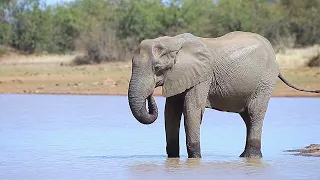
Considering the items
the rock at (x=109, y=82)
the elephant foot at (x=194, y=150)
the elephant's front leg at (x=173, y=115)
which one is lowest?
the elephant foot at (x=194, y=150)

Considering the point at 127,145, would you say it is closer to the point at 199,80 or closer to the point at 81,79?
the point at 199,80

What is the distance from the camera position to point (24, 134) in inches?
549

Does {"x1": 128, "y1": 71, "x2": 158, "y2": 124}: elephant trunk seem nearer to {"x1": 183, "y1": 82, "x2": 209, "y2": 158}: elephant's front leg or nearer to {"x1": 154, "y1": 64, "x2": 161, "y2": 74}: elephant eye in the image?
{"x1": 154, "y1": 64, "x2": 161, "y2": 74}: elephant eye

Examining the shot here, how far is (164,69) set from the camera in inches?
400

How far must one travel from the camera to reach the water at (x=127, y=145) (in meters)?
9.59

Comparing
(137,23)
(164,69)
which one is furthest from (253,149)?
(137,23)

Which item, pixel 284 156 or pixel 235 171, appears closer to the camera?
pixel 235 171

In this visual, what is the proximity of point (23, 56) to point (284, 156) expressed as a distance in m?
28.1

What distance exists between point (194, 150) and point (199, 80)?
2.71 feet

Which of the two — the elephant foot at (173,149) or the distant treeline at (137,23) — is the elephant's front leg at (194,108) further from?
the distant treeline at (137,23)

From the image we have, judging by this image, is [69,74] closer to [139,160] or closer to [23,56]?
[23,56]

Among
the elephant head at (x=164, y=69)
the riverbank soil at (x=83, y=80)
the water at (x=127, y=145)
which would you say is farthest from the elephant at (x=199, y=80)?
the riverbank soil at (x=83, y=80)

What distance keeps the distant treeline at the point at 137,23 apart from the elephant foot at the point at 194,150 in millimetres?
23167

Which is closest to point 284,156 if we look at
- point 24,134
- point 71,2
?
point 24,134
